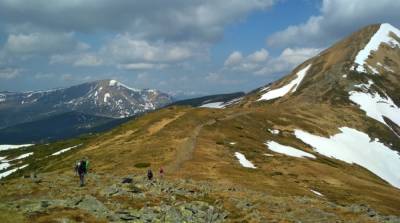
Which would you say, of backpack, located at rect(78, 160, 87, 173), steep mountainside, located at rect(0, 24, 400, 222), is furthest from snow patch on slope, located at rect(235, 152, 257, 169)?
backpack, located at rect(78, 160, 87, 173)

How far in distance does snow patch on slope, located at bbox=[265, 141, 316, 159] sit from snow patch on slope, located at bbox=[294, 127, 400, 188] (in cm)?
2001

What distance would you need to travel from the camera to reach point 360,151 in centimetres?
15538

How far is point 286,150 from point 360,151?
52.8 metres

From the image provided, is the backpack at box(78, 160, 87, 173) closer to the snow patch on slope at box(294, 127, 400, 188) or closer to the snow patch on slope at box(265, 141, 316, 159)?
the snow patch on slope at box(265, 141, 316, 159)

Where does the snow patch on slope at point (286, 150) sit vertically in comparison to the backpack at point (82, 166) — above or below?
below

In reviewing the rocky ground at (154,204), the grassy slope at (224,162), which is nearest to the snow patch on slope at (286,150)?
the grassy slope at (224,162)

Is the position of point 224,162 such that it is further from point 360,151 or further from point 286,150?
point 360,151

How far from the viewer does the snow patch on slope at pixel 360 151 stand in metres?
141

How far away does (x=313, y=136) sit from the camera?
150 meters

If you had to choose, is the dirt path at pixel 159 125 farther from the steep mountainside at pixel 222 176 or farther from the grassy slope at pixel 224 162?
the steep mountainside at pixel 222 176

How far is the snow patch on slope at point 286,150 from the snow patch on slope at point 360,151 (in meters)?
20.0

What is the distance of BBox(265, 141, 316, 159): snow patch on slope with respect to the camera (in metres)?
112

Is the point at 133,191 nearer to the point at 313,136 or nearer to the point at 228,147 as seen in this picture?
the point at 228,147

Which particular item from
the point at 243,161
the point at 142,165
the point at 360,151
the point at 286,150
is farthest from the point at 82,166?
the point at 360,151
